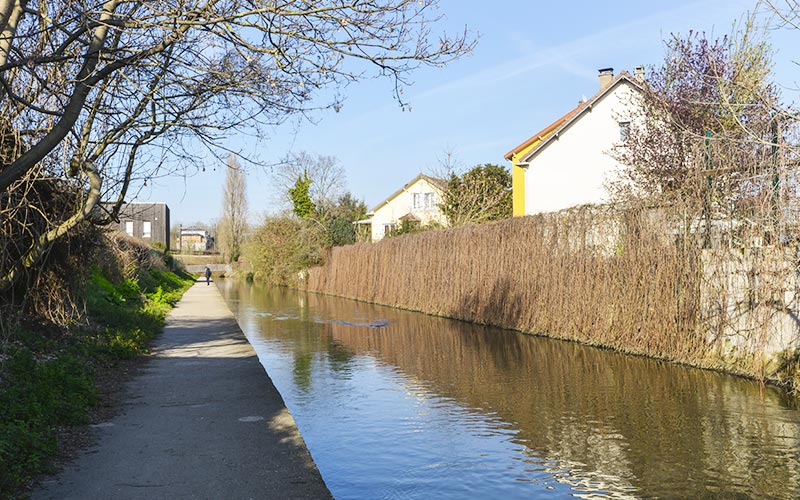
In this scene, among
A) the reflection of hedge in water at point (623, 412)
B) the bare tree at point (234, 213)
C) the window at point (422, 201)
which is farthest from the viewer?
the bare tree at point (234, 213)

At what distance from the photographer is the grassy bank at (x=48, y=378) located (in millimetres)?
5543

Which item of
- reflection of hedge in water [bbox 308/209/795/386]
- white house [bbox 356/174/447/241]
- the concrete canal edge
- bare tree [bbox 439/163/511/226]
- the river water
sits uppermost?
white house [bbox 356/174/447/241]

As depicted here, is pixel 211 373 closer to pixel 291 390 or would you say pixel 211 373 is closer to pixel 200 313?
pixel 291 390

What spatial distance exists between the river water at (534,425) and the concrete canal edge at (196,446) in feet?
1.53

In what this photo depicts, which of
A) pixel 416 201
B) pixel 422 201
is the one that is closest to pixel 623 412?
pixel 422 201

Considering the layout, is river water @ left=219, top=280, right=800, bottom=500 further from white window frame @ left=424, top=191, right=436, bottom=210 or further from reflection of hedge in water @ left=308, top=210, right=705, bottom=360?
white window frame @ left=424, top=191, right=436, bottom=210

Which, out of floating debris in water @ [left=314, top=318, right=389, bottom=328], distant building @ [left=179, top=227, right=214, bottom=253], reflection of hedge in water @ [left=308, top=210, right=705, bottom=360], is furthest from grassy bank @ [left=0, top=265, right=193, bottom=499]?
distant building @ [left=179, top=227, right=214, bottom=253]

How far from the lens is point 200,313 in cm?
2270

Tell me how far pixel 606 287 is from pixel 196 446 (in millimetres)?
9911

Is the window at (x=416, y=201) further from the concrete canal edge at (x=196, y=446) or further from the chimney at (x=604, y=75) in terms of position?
the concrete canal edge at (x=196, y=446)

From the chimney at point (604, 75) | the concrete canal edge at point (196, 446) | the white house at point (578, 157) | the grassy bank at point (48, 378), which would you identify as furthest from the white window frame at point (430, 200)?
the concrete canal edge at point (196, 446)

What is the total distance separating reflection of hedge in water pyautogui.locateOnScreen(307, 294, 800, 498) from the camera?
6.12 m

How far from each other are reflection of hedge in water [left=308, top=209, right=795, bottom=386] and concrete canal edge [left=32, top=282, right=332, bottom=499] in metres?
7.06

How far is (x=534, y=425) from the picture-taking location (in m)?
7.98
